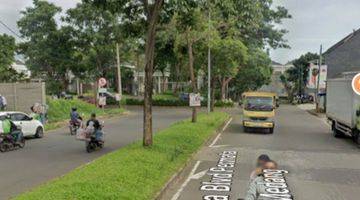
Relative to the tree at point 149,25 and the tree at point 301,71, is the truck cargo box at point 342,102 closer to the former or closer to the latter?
the tree at point 149,25

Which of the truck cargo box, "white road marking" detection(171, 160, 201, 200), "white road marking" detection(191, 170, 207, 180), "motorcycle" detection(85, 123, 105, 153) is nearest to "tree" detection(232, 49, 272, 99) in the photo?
the truck cargo box

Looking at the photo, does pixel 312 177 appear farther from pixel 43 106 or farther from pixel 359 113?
pixel 43 106

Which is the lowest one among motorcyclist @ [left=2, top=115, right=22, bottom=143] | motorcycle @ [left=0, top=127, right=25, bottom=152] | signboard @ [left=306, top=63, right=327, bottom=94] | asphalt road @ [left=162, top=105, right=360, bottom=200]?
asphalt road @ [left=162, top=105, right=360, bottom=200]

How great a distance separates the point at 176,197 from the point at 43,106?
2145 centimetres

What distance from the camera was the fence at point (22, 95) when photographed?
3325 cm

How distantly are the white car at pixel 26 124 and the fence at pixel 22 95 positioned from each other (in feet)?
27.2

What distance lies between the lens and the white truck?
23312mm

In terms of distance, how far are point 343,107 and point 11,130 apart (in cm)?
1548

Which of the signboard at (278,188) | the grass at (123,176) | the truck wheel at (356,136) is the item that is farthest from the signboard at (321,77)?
the signboard at (278,188)

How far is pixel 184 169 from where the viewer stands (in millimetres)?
15258

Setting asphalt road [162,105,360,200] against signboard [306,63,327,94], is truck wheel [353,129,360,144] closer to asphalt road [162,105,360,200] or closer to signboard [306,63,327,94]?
asphalt road [162,105,360,200]

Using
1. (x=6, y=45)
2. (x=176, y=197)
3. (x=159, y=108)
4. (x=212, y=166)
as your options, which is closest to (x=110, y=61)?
(x=159, y=108)

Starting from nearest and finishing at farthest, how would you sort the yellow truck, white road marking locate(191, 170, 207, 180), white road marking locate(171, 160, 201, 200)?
white road marking locate(171, 160, 201, 200), white road marking locate(191, 170, 207, 180), the yellow truck

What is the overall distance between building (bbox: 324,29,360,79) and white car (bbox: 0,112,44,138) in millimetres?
45015
